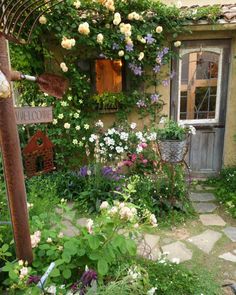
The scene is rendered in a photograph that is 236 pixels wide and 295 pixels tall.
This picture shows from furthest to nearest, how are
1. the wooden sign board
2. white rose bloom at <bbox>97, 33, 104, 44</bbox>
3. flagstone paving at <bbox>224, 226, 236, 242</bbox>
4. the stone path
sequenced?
white rose bloom at <bbox>97, 33, 104, 44</bbox> < flagstone paving at <bbox>224, 226, 236, 242</bbox> < the stone path < the wooden sign board

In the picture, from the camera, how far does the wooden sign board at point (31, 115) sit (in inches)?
59.5

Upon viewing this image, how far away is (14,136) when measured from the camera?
1430 mm

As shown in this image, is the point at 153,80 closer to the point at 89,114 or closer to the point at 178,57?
the point at 178,57

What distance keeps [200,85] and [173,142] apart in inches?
80.3

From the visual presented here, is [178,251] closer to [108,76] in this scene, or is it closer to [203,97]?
[203,97]

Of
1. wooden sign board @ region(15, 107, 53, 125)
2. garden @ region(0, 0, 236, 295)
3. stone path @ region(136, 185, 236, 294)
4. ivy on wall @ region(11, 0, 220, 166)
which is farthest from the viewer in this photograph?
ivy on wall @ region(11, 0, 220, 166)

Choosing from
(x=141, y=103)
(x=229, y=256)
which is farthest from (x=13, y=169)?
(x=141, y=103)

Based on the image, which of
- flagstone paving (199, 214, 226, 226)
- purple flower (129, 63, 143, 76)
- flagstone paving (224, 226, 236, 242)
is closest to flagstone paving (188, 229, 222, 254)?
flagstone paving (224, 226, 236, 242)

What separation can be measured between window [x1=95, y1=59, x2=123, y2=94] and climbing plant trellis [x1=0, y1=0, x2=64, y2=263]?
3332 mm

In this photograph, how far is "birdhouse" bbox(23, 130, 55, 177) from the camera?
3822mm

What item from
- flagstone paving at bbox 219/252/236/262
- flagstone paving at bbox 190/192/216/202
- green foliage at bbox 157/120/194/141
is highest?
green foliage at bbox 157/120/194/141

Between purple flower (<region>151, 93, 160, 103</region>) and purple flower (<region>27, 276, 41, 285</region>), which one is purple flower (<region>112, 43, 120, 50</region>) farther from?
purple flower (<region>27, 276, 41, 285</region>)

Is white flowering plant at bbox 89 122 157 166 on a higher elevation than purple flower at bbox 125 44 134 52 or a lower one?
lower

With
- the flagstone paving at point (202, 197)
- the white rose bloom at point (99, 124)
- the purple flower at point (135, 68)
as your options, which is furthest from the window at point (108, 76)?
the flagstone paving at point (202, 197)
